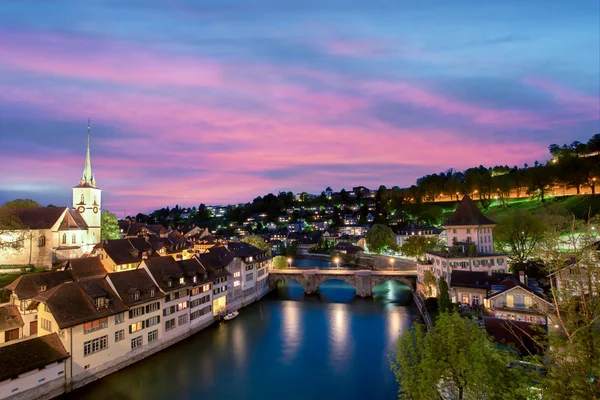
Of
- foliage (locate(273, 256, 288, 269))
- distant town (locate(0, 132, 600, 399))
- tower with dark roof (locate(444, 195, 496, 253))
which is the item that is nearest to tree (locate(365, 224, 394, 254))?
distant town (locate(0, 132, 600, 399))

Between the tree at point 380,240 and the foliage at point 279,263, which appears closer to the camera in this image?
the foliage at point 279,263

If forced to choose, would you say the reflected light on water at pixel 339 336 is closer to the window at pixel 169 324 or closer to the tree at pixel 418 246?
the window at pixel 169 324

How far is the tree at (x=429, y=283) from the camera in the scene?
54006 millimetres

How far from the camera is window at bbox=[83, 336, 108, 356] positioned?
31.2m

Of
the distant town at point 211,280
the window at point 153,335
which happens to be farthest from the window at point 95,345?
the window at point 153,335

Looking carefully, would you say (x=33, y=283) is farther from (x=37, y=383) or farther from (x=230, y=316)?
(x=230, y=316)

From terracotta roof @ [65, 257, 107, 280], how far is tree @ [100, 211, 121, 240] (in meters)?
30.0

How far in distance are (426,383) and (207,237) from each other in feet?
288

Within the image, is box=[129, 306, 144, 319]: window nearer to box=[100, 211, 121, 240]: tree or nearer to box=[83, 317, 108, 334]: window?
box=[83, 317, 108, 334]: window

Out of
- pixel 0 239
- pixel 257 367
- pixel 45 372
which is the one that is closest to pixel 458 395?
pixel 257 367

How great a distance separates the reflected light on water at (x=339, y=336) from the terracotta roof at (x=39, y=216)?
46.3m

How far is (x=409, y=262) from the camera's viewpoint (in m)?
81.9

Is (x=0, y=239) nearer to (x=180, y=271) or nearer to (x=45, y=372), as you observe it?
(x=180, y=271)

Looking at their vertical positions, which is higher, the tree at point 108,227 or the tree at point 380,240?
the tree at point 108,227
